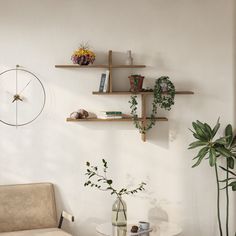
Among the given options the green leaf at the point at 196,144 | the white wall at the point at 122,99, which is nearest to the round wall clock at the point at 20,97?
the white wall at the point at 122,99

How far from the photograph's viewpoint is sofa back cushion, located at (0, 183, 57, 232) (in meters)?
4.21

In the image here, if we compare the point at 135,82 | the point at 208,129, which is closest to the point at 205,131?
the point at 208,129

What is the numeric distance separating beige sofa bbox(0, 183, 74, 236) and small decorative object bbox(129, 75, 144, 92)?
115 centimetres

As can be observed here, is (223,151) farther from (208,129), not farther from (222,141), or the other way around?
(208,129)

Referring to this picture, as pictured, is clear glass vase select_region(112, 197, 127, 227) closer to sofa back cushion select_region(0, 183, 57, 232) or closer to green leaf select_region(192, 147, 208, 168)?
sofa back cushion select_region(0, 183, 57, 232)

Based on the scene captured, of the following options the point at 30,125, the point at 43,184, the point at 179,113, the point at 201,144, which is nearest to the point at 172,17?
the point at 179,113

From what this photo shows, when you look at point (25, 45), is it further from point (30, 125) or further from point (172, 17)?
point (172, 17)

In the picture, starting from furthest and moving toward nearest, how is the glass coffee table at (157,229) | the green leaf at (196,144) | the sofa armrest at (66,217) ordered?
the green leaf at (196,144) < the sofa armrest at (66,217) < the glass coffee table at (157,229)

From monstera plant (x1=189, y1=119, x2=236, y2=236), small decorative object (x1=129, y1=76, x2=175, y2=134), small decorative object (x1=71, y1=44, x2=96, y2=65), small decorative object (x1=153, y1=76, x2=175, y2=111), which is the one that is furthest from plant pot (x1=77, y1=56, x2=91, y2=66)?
monstera plant (x1=189, y1=119, x2=236, y2=236)

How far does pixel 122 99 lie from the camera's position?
4.45 metres

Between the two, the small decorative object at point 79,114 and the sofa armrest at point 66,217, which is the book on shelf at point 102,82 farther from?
the sofa armrest at point 66,217

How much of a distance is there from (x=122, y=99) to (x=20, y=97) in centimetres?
92

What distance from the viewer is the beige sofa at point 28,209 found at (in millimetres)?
4199

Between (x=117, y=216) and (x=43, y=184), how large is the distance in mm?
795
